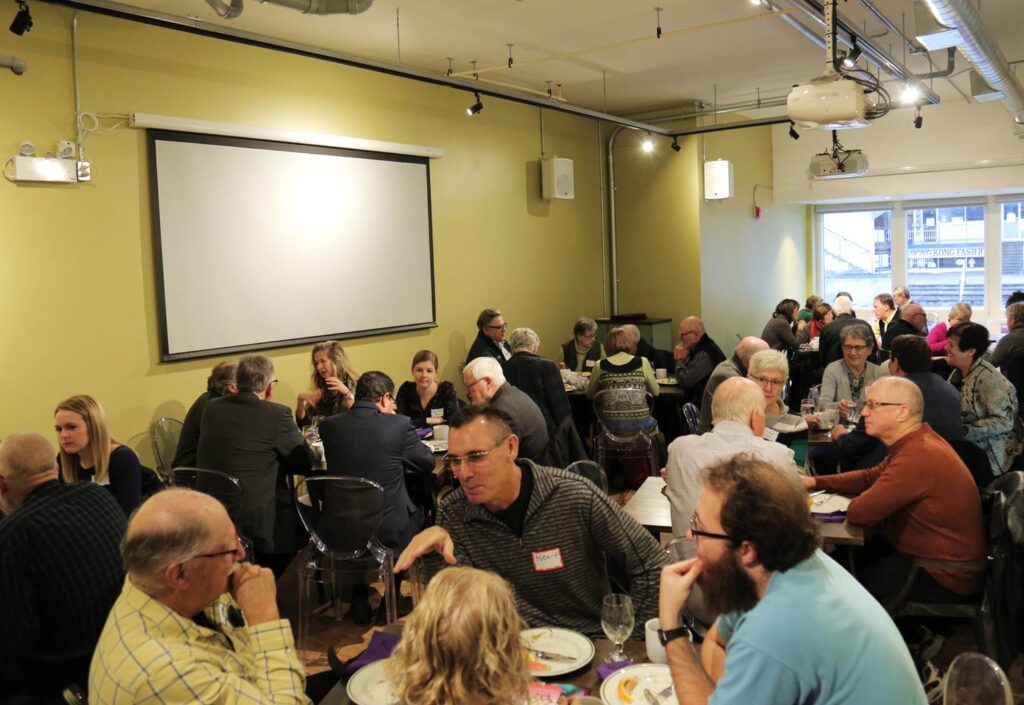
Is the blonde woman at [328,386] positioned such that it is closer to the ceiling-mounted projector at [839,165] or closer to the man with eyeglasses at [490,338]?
the man with eyeglasses at [490,338]

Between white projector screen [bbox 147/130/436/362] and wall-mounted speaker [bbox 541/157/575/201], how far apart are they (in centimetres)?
182

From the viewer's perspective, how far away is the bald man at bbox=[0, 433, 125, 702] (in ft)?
8.45

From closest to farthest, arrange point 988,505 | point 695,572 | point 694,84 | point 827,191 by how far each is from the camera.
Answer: point 695,572 → point 988,505 → point 694,84 → point 827,191

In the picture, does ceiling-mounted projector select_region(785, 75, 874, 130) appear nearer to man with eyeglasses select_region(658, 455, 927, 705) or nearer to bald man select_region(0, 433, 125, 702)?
man with eyeglasses select_region(658, 455, 927, 705)

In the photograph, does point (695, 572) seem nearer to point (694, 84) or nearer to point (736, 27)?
point (736, 27)

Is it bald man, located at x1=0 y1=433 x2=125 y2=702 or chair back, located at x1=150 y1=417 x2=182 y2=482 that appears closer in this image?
bald man, located at x1=0 y1=433 x2=125 y2=702

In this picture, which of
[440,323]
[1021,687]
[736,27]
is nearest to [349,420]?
[1021,687]

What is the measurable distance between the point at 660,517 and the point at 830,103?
2328 mm

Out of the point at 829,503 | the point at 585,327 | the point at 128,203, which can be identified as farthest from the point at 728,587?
the point at 585,327

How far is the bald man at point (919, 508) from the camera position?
3.38 metres

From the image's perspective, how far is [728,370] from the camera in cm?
554

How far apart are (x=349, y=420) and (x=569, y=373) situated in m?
3.91

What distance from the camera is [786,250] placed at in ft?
41.4

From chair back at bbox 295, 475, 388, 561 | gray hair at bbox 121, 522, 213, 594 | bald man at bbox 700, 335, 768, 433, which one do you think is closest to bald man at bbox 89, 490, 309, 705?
gray hair at bbox 121, 522, 213, 594
